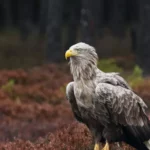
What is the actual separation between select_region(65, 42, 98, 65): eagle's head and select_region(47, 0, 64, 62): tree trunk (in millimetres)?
15308

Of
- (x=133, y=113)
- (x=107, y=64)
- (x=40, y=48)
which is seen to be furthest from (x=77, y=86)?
(x=40, y=48)

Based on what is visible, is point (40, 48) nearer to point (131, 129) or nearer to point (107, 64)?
point (107, 64)

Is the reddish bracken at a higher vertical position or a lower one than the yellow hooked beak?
lower

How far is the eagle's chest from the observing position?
6.80m

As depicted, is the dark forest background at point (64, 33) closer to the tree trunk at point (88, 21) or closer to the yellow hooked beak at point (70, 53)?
the tree trunk at point (88, 21)

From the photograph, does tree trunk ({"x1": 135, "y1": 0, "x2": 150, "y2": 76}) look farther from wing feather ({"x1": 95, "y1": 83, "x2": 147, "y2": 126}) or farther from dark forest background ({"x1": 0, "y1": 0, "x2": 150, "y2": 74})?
wing feather ({"x1": 95, "y1": 83, "x2": 147, "y2": 126})

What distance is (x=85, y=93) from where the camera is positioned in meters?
6.79

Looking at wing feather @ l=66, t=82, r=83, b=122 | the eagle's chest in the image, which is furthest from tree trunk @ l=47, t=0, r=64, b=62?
the eagle's chest

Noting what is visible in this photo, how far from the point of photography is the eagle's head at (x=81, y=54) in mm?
6798

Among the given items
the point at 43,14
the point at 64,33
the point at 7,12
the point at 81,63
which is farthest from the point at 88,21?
the point at 7,12

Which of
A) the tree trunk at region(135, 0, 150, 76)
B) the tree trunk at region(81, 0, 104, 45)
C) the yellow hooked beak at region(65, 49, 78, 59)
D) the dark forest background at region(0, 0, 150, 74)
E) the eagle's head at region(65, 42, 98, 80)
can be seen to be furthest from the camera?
the dark forest background at region(0, 0, 150, 74)

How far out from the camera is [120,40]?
36.8 m

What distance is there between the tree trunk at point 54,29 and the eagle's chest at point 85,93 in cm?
1548

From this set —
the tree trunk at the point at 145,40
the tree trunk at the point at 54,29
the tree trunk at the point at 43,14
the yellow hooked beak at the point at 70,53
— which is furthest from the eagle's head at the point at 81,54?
the tree trunk at the point at 43,14
